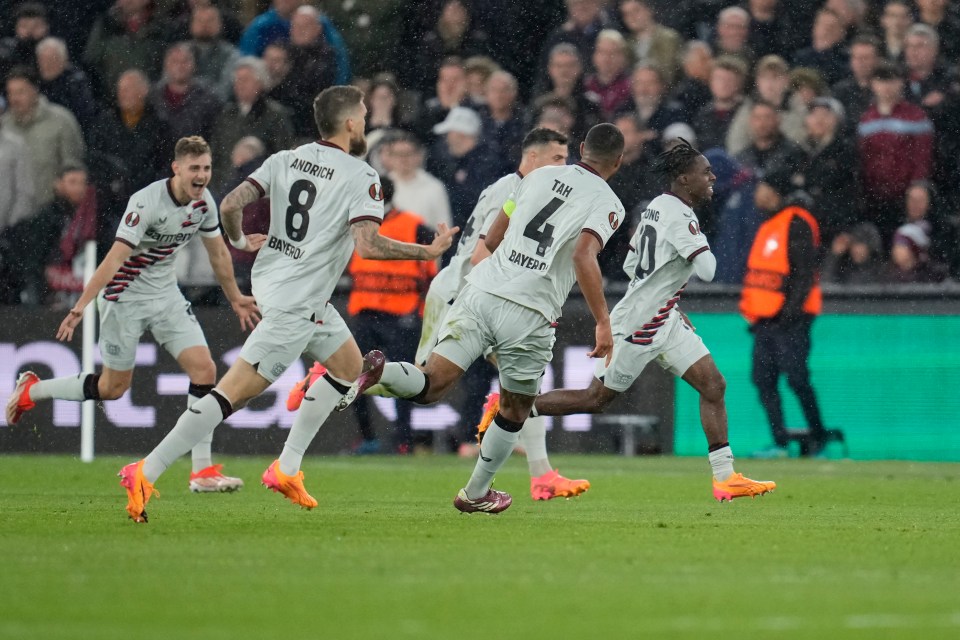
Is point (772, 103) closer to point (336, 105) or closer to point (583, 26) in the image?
point (583, 26)

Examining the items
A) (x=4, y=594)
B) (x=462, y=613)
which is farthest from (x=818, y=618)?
(x=4, y=594)

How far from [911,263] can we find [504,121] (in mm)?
4273

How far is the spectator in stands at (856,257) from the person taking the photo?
52.9 ft

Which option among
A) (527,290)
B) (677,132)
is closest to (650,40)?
(677,132)

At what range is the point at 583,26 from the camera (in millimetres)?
17547

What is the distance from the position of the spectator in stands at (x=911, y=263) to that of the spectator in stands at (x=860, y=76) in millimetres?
1239

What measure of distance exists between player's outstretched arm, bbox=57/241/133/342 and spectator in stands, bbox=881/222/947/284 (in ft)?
27.4

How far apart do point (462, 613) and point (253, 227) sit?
11429mm

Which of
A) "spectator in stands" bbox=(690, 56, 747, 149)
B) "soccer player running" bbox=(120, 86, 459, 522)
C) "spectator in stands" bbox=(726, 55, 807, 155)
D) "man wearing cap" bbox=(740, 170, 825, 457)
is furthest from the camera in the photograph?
"spectator in stands" bbox=(690, 56, 747, 149)

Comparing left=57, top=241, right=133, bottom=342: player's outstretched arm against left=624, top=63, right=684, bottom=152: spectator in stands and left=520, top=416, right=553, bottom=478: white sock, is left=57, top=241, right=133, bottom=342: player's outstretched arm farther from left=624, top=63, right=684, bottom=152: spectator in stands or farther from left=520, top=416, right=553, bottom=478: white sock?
left=624, top=63, right=684, bottom=152: spectator in stands

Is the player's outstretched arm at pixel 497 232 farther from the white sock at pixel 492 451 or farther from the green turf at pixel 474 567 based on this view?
the green turf at pixel 474 567

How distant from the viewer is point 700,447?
A: 52.1 feet

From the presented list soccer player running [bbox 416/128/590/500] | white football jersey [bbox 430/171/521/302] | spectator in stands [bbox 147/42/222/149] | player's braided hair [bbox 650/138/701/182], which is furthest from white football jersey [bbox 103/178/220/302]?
spectator in stands [bbox 147/42/222/149]

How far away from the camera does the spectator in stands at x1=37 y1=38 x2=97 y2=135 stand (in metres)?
17.6
